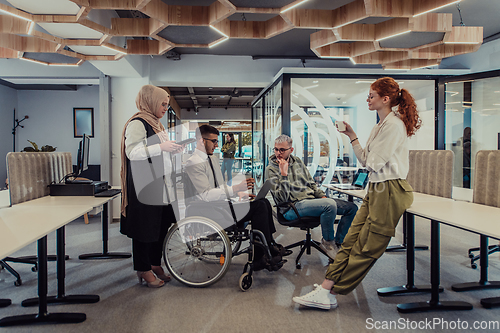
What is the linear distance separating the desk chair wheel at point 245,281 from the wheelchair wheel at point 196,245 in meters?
0.15

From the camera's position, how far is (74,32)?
2893 millimetres

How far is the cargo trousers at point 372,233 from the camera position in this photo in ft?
6.14

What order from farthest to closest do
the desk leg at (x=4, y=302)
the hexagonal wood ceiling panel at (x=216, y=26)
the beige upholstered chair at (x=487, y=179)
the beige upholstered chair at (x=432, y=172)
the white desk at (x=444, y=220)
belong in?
1. the beige upholstered chair at (x=432, y=172)
2. the hexagonal wood ceiling panel at (x=216, y=26)
3. the beige upholstered chair at (x=487, y=179)
4. the desk leg at (x=4, y=302)
5. the white desk at (x=444, y=220)

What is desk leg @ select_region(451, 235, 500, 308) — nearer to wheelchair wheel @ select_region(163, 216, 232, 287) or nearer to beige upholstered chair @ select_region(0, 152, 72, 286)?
wheelchair wheel @ select_region(163, 216, 232, 287)

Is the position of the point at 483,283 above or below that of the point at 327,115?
below

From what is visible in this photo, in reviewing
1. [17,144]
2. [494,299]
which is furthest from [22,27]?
[17,144]

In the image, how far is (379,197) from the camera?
1883 millimetres

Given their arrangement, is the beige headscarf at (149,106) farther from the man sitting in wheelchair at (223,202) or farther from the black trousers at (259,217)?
the black trousers at (259,217)

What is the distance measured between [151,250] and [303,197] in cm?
144

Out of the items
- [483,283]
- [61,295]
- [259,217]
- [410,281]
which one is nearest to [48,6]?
[61,295]

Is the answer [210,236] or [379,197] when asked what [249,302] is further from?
[379,197]

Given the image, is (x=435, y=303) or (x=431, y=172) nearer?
(x=435, y=303)

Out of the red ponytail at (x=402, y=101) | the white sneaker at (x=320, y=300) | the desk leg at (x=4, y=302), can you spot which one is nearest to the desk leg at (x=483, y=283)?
the white sneaker at (x=320, y=300)

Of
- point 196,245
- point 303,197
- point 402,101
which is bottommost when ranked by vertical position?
point 196,245
